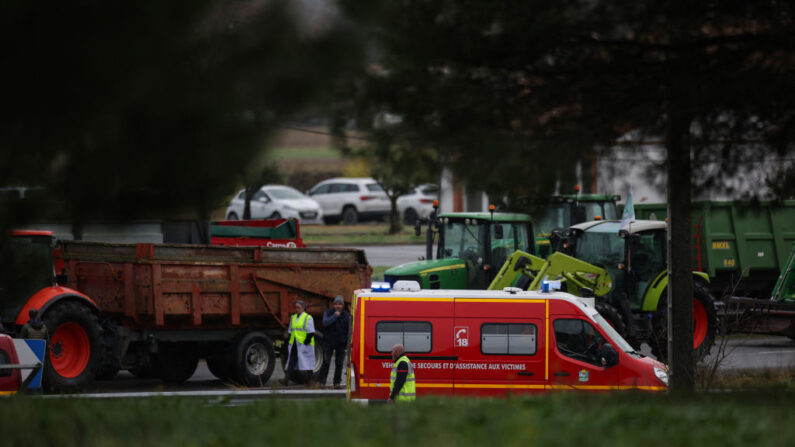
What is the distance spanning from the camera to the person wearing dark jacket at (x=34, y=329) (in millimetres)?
15422

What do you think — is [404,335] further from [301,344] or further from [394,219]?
[394,219]

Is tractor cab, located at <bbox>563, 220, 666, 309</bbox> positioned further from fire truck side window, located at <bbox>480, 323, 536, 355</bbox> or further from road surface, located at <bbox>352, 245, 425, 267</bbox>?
road surface, located at <bbox>352, 245, 425, 267</bbox>

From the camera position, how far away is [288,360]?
1808 centimetres

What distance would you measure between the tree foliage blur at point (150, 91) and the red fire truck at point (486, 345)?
749 cm

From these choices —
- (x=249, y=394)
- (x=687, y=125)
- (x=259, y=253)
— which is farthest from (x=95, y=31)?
(x=259, y=253)

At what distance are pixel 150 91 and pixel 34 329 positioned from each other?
10840 millimetres

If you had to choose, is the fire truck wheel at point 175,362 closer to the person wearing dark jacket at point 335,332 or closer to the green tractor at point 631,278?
the person wearing dark jacket at point 335,332

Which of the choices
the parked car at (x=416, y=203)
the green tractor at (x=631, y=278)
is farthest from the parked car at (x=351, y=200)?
the green tractor at (x=631, y=278)

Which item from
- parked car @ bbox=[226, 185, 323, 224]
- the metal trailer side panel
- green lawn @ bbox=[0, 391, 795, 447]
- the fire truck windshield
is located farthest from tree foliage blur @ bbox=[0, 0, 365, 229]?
parked car @ bbox=[226, 185, 323, 224]

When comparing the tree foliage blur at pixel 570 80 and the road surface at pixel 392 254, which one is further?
the road surface at pixel 392 254

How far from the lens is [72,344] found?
1661 centimetres

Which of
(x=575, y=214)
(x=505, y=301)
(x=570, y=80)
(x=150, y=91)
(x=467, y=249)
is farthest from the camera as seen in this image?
(x=575, y=214)

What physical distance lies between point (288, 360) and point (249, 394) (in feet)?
→ 7.19

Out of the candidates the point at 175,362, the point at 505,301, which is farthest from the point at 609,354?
the point at 175,362
